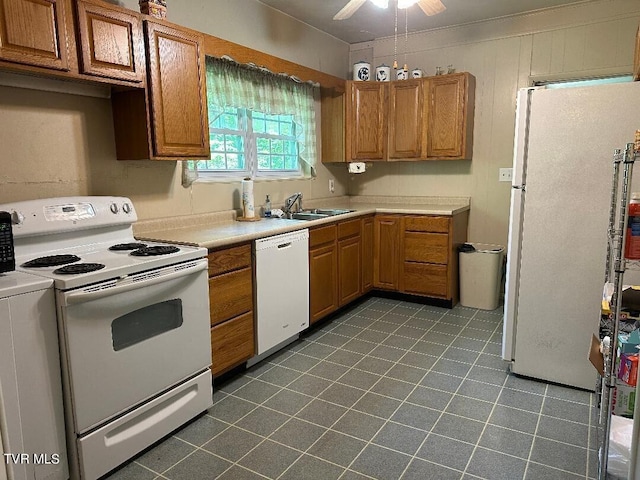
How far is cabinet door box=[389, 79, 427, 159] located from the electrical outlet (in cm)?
75

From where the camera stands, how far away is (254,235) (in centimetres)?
262

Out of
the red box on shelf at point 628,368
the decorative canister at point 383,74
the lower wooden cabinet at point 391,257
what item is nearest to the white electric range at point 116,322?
the lower wooden cabinet at point 391,257

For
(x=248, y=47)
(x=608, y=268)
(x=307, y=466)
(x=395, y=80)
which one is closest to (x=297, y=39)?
(x=248, y=47)

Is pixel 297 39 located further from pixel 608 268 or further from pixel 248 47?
pixel 608 268

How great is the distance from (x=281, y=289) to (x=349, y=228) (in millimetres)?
1058

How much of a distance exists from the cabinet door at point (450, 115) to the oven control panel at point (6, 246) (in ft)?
11.0

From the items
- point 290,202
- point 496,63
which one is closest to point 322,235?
point 290,202

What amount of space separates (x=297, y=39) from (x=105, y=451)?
3420 mm

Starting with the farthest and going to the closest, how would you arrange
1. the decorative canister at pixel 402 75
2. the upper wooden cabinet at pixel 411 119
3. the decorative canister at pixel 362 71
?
1. the decorative canister at pixel 362 71
2. the decorative canister at pixel 402 75
3. the upper wooden cabinet at pixel 411 119

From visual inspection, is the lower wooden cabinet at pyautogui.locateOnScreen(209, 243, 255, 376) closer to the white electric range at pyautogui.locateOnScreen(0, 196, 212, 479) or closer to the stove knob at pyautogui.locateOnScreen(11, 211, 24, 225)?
the white electric range at pyautogui.locateOnScreen(0, 196, 212, 479)

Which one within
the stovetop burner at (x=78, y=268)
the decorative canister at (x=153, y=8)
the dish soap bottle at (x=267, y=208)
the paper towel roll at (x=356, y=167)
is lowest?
the stovetop burner at (x=78, y=268)

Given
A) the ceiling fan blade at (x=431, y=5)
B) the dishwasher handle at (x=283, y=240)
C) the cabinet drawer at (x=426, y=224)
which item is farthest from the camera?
the cabinet drawer at (x=426, y=224)

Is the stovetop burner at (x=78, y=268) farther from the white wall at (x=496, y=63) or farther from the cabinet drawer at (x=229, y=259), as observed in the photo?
the white wall at (x=496, y=63)

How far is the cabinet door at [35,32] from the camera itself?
1.71 meters
